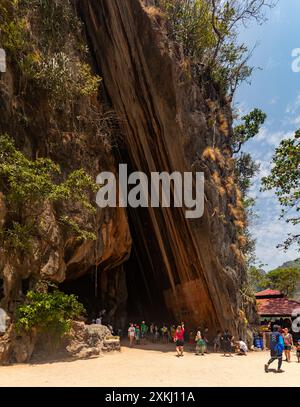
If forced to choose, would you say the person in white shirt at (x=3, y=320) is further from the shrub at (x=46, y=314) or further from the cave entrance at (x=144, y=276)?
the cave entrance at (x=144, y=276)

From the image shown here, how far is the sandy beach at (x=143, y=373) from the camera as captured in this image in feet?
21.9

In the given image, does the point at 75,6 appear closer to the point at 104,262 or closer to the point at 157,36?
the point at 157,36

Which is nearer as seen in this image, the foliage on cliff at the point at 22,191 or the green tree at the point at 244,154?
the foliage on cliff at the point at 22,191

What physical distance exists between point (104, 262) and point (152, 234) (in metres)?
2.70

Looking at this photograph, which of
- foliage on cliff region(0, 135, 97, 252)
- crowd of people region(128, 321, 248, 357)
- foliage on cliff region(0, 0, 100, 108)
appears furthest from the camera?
crowd of people region(128, 321, 248, 357)

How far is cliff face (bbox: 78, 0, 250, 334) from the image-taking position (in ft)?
46.2

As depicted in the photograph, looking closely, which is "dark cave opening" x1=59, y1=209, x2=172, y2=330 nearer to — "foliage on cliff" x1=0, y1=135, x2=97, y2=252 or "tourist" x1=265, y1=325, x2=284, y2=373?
"foliage on cliff" x1=0, y1=135, x2=97, y2=252

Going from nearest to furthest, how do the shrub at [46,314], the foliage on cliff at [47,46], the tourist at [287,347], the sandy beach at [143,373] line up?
1. the sandy beach at [143,373]
2. the shrub at [46,314]
3. the tourist at [287,347]
4. the foliage on cliff at [47,46]

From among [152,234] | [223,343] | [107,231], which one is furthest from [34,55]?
[223,343]

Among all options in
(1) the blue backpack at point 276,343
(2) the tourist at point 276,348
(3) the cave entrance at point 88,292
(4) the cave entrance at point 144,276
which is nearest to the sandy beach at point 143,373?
(2) the tourist at point 276,348

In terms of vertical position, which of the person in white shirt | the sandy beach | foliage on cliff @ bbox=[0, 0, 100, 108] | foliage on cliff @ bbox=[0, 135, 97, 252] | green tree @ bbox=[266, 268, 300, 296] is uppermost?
foliage on cliff @ bbox=[0, 0, 100, 108]

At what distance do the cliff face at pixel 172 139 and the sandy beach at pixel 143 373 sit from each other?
176 inches

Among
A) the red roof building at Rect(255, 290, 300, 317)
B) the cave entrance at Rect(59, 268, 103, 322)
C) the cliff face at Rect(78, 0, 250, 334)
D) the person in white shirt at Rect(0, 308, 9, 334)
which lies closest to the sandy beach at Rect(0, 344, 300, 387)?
the person in white shirt at Rect(0, 308, 9, 334)

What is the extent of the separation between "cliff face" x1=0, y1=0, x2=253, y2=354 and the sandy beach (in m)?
3.41
